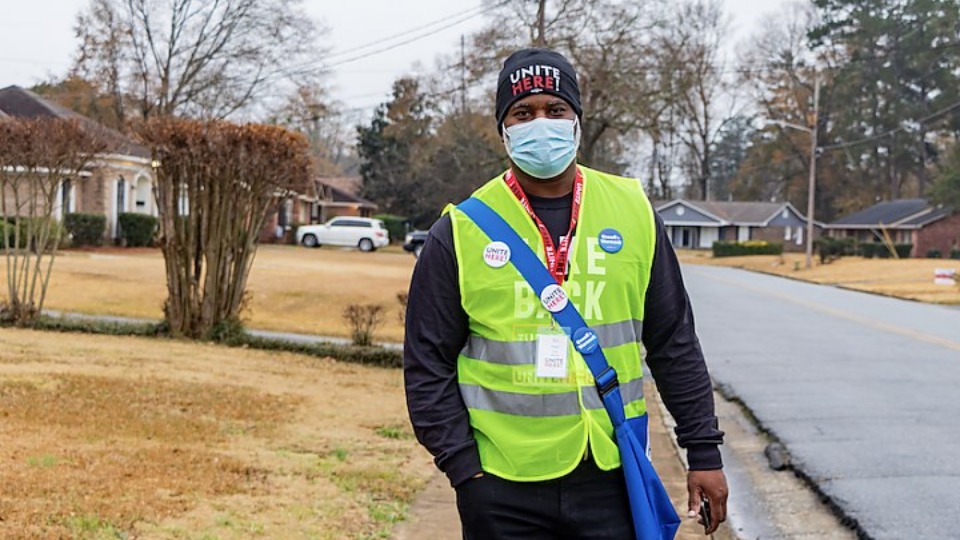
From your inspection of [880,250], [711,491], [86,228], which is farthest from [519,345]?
[880,250]

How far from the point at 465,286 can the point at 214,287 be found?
12.6 meters

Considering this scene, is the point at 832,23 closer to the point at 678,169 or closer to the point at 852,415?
the point at 678,169

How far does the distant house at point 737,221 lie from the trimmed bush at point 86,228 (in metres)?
49.1

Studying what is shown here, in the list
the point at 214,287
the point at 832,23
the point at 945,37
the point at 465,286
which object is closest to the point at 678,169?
the point at 832,23

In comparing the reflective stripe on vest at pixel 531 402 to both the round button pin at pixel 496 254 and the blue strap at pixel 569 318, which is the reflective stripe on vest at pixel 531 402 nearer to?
the blue strap at pixel 569 318

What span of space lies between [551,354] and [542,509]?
373 mm

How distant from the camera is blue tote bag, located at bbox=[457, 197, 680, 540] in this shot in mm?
2568

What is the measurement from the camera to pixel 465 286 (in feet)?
8.54

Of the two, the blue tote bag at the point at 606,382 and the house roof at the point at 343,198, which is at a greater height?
the house roof at the point at 343,198

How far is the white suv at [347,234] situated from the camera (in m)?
51.8

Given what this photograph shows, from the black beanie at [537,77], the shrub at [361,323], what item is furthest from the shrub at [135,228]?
the black beanie at [537,77]

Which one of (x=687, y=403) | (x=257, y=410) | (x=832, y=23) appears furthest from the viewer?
(x=832, y=23)

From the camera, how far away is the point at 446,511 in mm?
5836

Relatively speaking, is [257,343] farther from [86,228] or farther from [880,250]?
[880,250]
